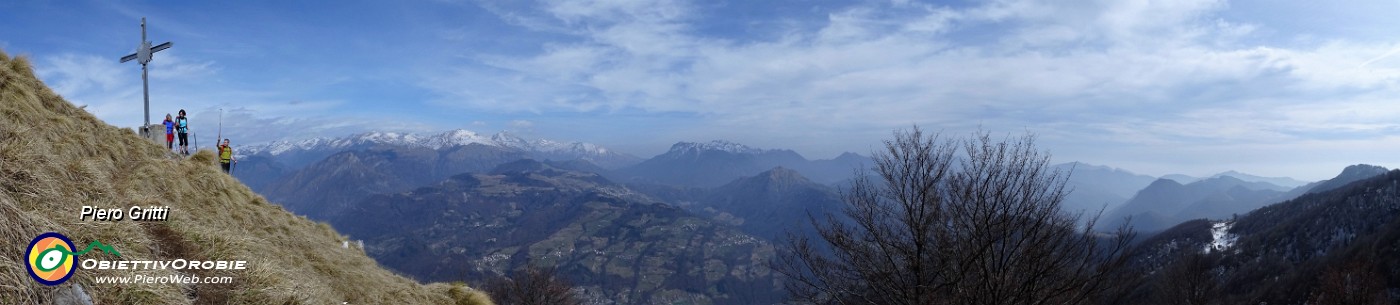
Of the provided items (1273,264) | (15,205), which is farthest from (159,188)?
(1273,264)

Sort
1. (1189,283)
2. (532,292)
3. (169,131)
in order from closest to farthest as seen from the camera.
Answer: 1. (169,131)
2. (1189,283)
3. (532,292)

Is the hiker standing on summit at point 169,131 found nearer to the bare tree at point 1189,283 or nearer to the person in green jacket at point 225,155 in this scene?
the person in green jacket at point 225,155

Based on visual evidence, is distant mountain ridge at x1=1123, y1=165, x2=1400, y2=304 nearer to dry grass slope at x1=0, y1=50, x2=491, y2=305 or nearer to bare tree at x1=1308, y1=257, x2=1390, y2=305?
bare tree at x1=1308, y1=257, x2=1390, y2=305

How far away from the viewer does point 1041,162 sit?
13.5m

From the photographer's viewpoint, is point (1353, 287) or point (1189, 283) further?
point (1189, 283)

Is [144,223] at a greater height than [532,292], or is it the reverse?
[144,223]

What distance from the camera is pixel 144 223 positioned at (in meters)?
10.1

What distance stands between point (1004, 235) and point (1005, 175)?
1.50 m

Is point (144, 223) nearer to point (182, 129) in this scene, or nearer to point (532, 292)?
point (182, 129)

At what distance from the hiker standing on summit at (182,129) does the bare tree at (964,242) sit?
24.5 metres

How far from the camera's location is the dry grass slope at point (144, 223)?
25.1ft

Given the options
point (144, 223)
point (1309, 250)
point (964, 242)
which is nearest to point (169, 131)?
point (144, 223)

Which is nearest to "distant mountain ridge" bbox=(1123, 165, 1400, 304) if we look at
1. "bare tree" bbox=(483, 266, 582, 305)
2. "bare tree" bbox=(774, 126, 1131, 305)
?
"bare tree" bbox=(483, 266, 582, 305)

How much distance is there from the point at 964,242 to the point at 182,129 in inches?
1127
